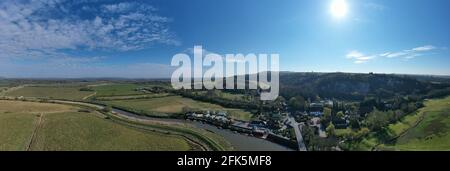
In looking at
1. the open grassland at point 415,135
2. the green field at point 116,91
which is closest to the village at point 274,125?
the open grassland at point 415,135

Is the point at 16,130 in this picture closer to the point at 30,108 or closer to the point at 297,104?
the point at 30,108

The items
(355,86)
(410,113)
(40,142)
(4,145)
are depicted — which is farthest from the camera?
(355,86)

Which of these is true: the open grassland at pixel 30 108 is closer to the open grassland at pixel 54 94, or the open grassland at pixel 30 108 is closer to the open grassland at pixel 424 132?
the open grassland at pixel 54 94

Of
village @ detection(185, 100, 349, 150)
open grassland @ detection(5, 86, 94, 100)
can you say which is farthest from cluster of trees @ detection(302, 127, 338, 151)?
open grassland @ detection(5, 86, 94, 100)
